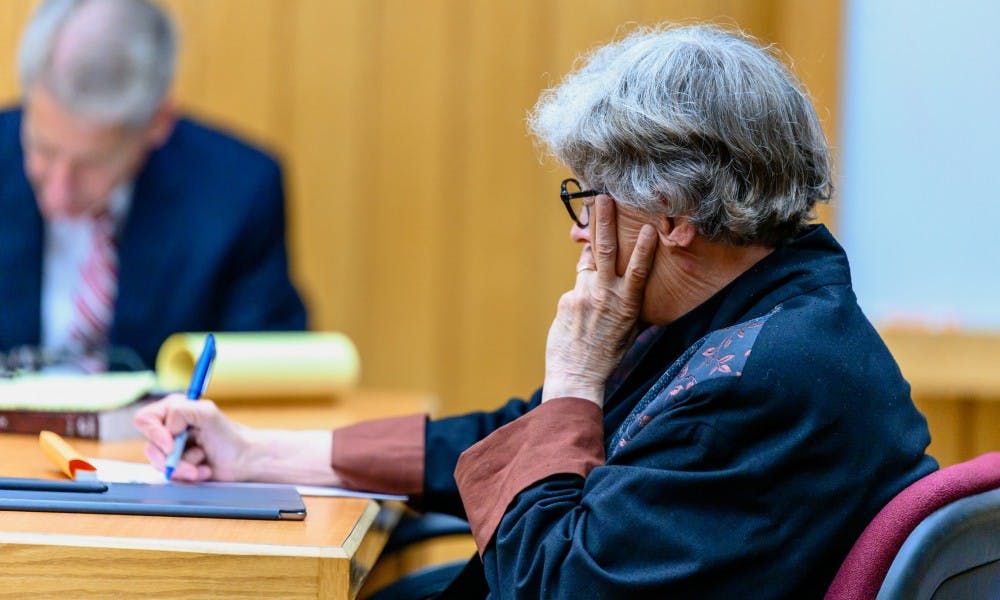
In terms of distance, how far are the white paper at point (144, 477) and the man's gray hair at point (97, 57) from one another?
107 centimetres

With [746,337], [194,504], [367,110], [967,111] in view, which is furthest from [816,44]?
[194,504]

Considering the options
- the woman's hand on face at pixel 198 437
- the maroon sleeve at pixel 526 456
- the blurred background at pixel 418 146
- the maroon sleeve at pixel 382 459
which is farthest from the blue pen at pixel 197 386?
the blurred background at pixel 418 146

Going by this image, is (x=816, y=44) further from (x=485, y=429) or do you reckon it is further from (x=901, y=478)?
(x=901, y=478)

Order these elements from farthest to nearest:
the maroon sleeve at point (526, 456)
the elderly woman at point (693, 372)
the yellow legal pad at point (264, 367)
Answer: the yellow legal pad at point (264, 367), the maroon sleeve at point (526, 456), the elderly woman at point (693, 372)

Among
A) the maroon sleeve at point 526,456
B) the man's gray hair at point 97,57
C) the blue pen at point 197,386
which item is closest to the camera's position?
the maroon sleeve at point 526,456

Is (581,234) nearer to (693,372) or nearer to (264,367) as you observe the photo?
(693,372)

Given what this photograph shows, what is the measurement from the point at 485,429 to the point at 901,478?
1.87ft

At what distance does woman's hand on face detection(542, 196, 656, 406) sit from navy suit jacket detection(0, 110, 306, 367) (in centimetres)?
130

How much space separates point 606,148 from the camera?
1182 mm

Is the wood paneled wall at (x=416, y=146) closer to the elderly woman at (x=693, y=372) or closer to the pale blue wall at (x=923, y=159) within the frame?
the pale blue wall at (x=923, y=159)

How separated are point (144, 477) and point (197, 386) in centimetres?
12

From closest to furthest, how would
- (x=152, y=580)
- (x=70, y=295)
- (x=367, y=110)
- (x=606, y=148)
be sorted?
(x=152, y=580) < (x=606, y=148) < (x=70, y=295) < (x=367, y=110)

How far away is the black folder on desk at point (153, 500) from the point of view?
1.15 metres

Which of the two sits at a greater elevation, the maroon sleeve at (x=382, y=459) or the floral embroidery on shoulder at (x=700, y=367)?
the floral embroidery on shoulder at (x=700, y=367)
